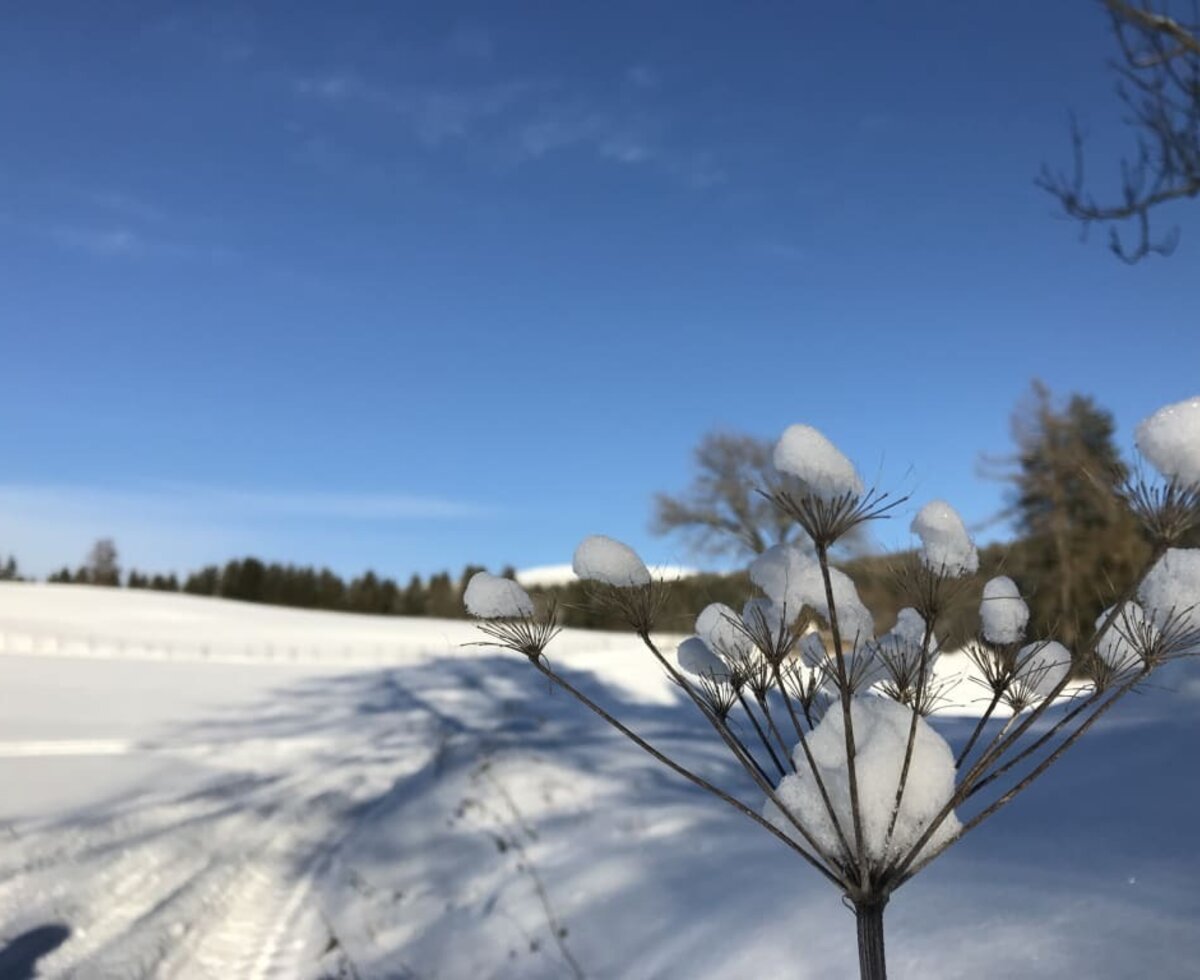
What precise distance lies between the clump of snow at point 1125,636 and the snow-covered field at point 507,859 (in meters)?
0.33

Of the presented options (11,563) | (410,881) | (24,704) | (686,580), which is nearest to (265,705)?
(24,704)

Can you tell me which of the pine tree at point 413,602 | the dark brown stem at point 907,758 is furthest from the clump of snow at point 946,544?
the pine tree at point 413,602

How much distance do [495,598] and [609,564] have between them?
225 mm

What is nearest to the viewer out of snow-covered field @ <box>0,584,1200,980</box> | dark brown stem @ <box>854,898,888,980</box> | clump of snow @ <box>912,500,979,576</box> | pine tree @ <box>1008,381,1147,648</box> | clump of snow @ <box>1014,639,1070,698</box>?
dark brown stem @ <box>854,898,888,980</box>

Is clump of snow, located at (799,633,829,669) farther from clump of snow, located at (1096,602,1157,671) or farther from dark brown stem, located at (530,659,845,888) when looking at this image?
clump of snow, located at (1096,602,1157,671)

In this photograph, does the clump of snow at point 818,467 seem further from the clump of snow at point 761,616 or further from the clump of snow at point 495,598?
the clump of snow at point 495,598

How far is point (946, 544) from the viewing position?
1.59 meters

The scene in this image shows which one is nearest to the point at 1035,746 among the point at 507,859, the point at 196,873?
the point at 507,859

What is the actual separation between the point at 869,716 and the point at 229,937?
4.08m

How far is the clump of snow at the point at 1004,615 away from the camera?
171cm

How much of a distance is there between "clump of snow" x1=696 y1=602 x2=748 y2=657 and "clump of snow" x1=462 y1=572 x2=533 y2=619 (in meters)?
0.36

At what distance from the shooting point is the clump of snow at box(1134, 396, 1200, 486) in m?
1.29

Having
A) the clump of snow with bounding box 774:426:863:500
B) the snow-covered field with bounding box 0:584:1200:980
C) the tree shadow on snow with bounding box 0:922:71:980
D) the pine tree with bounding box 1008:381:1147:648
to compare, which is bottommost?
the tree shadow on snow with bounding box 0:922:71:980

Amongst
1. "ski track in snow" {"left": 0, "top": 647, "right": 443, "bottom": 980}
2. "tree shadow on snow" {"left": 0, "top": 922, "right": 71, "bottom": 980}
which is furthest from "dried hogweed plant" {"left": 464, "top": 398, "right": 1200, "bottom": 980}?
"tree shadow on snow" {"left": 0, "top": 922, "right": 71, "bottom": 980}
